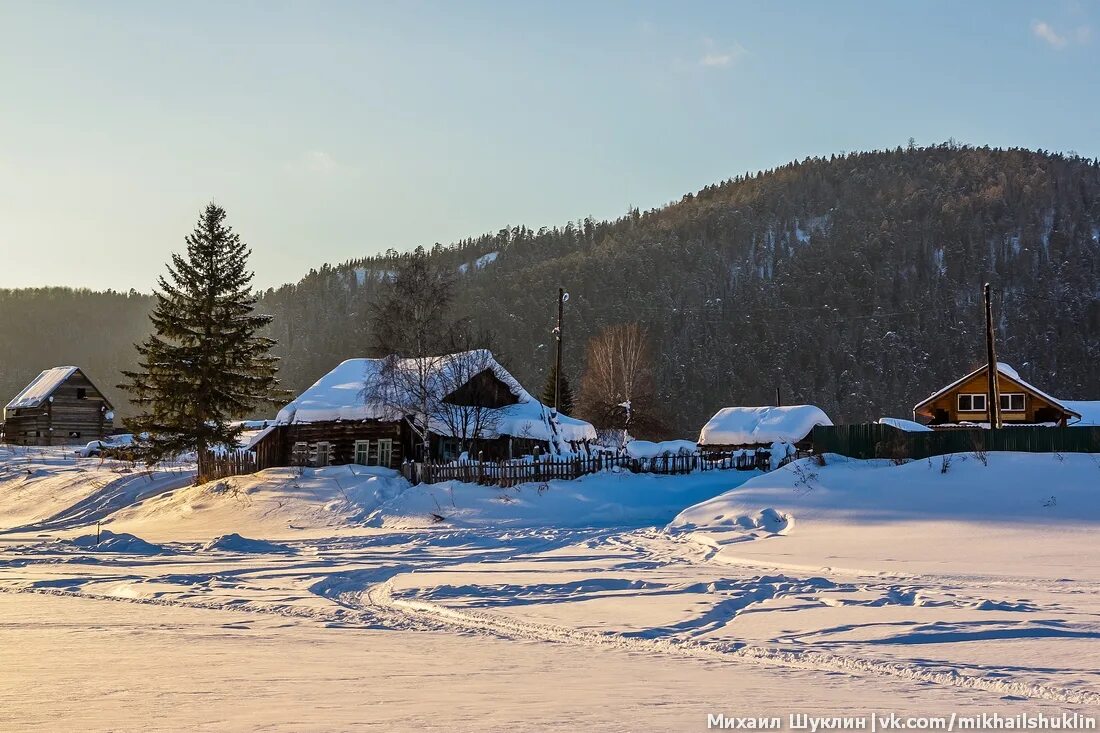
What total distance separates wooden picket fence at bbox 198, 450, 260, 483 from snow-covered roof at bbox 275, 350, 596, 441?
8.21 ft

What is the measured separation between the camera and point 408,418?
3766 cm

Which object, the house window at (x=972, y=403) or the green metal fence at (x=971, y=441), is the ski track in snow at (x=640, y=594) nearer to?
the green metal fence at (x=971, y=441)

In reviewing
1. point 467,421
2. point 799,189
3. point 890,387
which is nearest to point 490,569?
point 467,421

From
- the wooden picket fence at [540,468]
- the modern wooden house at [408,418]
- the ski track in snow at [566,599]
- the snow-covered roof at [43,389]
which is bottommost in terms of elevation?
the ski track in snow at [566,599]

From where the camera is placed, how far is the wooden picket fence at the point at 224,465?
37.2 m

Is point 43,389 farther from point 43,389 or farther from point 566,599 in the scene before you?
point 566,599

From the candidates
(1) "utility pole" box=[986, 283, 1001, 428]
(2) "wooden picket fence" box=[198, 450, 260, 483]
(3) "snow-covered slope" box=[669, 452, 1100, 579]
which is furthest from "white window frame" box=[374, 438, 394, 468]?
(1) "utility pole" box=[986, 283, 1001, 428]

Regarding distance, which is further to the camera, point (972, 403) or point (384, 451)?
point (972, 403)

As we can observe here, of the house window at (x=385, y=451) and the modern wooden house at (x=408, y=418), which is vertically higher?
the modern wooden house at (x=408, y=418)

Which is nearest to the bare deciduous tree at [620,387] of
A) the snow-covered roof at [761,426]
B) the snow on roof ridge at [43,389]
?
the snow-covered roof at [761,426]

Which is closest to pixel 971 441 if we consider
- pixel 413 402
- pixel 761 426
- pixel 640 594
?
pixel 413 402

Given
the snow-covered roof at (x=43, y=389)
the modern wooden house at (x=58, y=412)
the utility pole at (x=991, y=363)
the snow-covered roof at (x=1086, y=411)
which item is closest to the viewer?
the utility pole at (x=991, y=363)

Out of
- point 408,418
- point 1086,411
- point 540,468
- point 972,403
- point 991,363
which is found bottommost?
point 540,468

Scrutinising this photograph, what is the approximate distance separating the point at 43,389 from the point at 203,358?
38.9 meters
